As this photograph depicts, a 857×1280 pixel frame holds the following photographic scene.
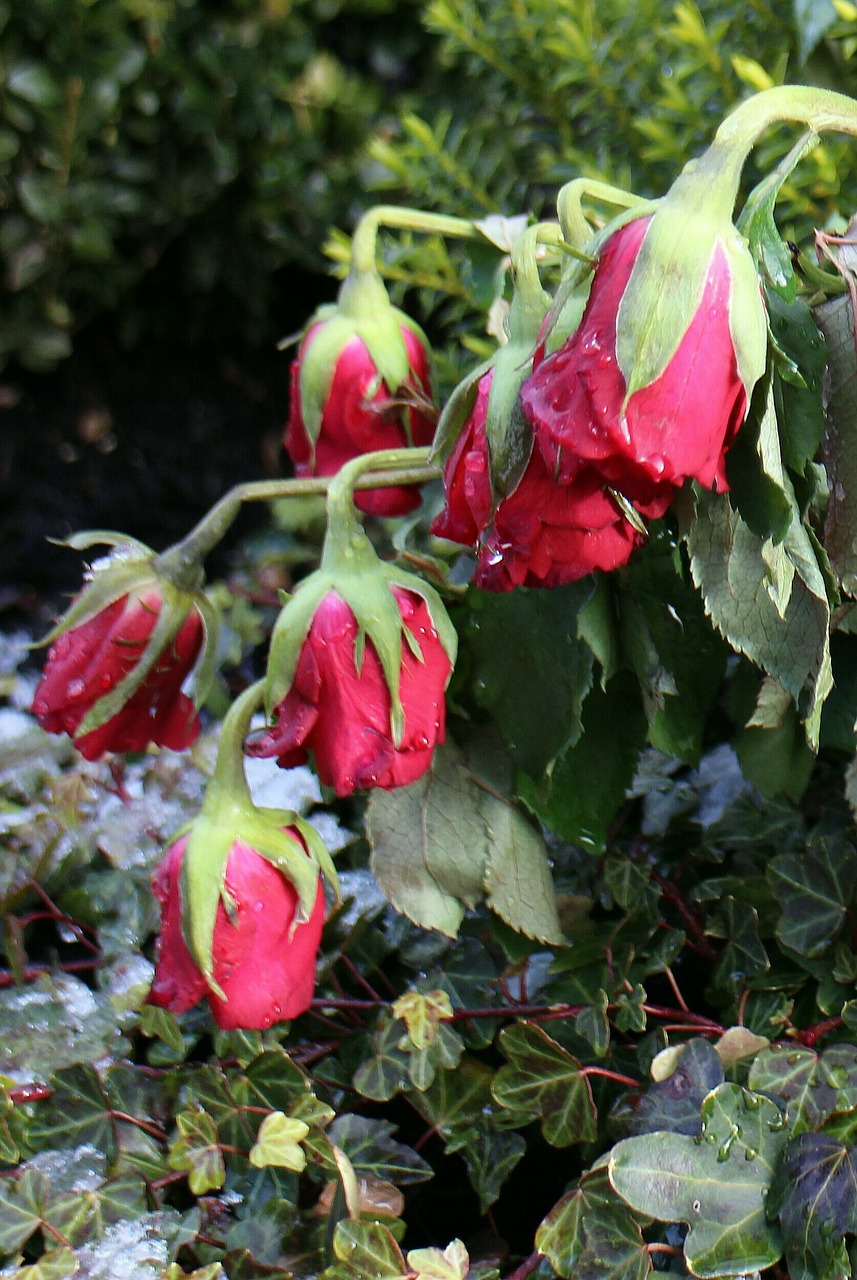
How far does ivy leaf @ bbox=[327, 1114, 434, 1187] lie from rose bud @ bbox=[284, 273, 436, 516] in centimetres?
34

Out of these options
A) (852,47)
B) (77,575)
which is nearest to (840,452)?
(852,47)

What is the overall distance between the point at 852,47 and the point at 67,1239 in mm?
1016

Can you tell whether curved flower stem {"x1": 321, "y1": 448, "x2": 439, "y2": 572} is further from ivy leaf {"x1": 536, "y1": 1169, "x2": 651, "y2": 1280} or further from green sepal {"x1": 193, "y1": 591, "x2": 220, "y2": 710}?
ivy leaf {"x1": 536, "y1": 1169, "x2": 651, "y2": 1280}

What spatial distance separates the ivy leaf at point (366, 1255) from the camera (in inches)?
21.9

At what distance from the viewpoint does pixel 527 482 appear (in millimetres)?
476

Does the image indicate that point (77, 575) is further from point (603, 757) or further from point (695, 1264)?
point (695, 1264)

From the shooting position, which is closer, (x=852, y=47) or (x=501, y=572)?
(x=501, y=572)

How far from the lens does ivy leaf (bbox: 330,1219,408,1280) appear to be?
56 centimetres

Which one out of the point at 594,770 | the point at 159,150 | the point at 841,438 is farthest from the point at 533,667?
the point at 159,150

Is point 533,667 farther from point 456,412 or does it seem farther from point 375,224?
point 375,224

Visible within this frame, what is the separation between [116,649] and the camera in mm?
641

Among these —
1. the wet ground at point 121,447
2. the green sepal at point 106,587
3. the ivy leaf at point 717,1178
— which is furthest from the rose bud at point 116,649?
the wet ground at point 121,447

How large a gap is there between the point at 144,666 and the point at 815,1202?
0.41 meters

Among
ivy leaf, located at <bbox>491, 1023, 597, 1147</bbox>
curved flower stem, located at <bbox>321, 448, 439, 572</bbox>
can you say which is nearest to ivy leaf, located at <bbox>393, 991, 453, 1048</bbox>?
ivy leaf, located at <bbox>491, 1023, 597, 1147</bbox>
